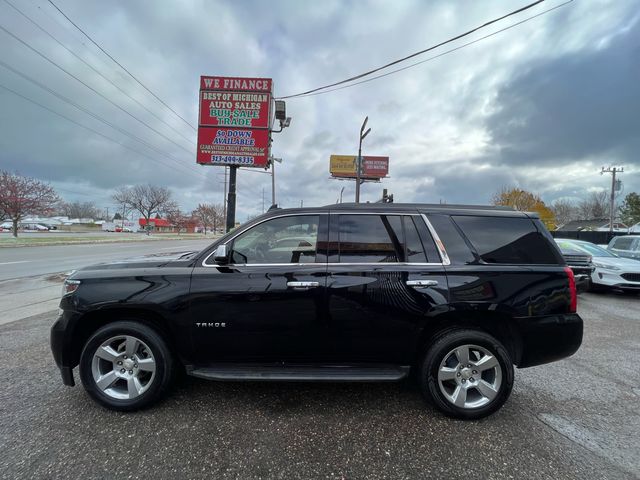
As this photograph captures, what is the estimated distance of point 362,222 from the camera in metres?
2.90

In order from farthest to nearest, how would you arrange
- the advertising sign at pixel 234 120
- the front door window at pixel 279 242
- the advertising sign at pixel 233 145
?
the advertising sign at pixel 233 145 → the advertising sign at pixel 234 120 → the front door window at pixel 279 242

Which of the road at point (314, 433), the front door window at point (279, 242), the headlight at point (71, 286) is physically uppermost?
the front door window at point (279, 242)

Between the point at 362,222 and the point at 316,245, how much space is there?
487mm

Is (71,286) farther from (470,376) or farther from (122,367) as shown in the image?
(470,376)

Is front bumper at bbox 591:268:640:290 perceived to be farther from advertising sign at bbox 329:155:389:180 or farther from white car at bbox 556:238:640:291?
advertising sign at bbox 329:155:389:180

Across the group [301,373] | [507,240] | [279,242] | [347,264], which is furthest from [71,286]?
[507,240]

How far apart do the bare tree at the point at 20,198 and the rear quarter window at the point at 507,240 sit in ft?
108

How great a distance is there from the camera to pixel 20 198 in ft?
79.3

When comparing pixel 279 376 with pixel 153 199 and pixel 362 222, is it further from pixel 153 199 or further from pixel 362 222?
pixel 153 199

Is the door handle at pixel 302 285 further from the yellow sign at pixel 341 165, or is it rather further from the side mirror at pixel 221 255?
the yellow sign at pixel 341 165

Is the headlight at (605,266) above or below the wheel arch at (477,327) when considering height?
above

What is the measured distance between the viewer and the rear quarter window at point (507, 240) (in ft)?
9.20

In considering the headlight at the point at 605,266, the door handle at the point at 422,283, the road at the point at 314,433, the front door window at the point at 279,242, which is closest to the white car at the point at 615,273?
the headlight at the point at 605,266

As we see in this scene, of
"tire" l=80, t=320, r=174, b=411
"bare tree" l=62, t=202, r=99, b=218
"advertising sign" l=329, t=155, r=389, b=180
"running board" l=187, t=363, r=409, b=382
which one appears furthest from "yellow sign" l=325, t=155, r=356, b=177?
"bare tree" l=62, t=202, r=99, b=218
